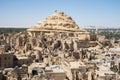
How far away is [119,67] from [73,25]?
32179 mm

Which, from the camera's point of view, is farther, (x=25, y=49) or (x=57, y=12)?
(x=57, y=12)

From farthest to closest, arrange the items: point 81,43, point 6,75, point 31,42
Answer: point 81,43 → point 31,42 → point 6,75

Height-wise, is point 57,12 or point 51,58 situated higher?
point 57,12

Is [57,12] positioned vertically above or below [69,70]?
above

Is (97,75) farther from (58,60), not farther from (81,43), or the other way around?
(81,43)

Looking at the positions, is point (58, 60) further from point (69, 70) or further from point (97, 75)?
point (97, 75)

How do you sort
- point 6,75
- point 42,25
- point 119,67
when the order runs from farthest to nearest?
point 42,25, point 119,67, point 6,75

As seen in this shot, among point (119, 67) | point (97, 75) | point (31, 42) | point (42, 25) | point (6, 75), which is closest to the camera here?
point (6, 75)

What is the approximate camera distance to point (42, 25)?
5850cm

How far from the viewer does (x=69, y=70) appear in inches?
918

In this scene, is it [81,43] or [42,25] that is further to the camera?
[42,25]

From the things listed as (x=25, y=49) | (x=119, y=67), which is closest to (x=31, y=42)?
(x=25, y=49)

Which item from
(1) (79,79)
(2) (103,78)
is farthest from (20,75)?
(2) (103,78)

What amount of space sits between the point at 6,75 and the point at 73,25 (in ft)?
133
